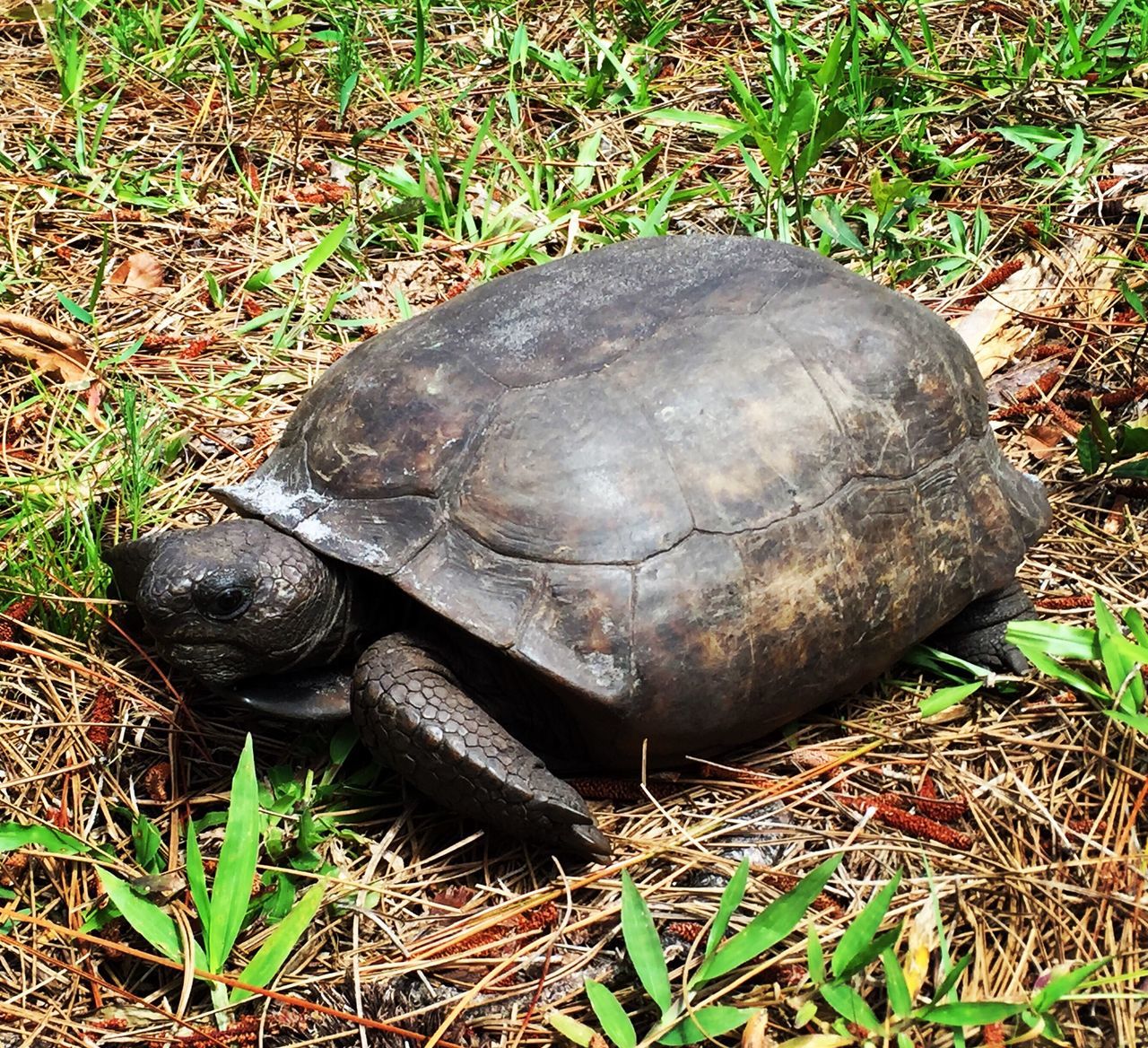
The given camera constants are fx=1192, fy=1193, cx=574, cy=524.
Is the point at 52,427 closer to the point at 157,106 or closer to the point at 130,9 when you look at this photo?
the point at 157,106

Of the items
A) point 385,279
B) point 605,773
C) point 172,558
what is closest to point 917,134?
point 385,279

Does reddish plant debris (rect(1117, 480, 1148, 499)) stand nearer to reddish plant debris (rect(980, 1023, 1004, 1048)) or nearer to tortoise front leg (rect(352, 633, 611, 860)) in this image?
reddish plant debris (rect(980, 1023, 1004, 1048))

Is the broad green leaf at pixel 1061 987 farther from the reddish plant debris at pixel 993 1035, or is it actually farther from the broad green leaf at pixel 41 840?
the broad green leaf at pixel 41 840

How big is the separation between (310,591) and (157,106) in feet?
10.8

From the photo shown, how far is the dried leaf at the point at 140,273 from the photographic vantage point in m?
4.28

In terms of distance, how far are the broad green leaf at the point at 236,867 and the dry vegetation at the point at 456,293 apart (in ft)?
0.37

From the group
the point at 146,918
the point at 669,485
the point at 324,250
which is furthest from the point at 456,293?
the point at 146,918

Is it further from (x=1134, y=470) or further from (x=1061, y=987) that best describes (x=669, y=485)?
(x=1134, y=470)

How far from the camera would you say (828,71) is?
14.5 feet

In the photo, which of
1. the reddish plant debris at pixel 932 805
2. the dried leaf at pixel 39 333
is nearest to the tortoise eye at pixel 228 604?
the reddish plant debris at pixel 932 805

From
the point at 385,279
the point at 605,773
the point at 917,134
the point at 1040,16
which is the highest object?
the point at 1040,16

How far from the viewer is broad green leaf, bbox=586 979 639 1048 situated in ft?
7.13

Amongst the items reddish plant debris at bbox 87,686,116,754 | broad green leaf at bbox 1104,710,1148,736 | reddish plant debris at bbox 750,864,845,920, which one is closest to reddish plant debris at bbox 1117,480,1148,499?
broad green leaf at bbox 1104,710,1148,736

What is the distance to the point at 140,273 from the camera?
429 cm
